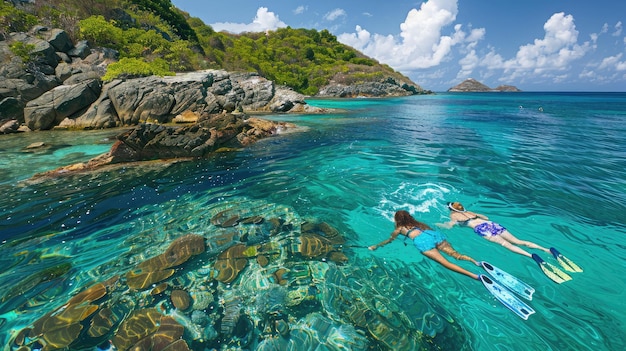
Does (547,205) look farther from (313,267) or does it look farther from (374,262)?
(313,267)

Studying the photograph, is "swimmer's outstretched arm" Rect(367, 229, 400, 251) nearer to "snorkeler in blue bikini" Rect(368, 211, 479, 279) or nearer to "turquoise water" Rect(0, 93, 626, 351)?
"snorkeler in blue bikini" Rect(368, 211, 479, 279)

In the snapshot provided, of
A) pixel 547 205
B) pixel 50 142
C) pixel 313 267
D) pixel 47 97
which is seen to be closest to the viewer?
pixel 313 267

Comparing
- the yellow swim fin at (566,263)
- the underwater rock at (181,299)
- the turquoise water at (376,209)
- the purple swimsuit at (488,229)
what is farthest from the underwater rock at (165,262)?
the yellow swim fin at (566,263)

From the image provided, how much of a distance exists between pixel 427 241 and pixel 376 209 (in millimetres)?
2534

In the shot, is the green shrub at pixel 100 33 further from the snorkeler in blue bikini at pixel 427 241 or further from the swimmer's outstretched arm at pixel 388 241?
the snorkeler in blue bikini at pixel 427 241

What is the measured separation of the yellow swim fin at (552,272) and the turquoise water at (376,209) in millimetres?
141

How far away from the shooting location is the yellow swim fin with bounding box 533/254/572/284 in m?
5.51

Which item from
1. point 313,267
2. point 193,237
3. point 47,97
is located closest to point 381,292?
point 313,267

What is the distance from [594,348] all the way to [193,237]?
8.29 meters

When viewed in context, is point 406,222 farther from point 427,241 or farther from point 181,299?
point 181,299

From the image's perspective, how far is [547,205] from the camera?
29.8ft

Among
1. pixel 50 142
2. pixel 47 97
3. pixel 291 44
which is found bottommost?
pixel 50 142

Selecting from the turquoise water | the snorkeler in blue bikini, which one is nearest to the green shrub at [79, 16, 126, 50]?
the turquoise water

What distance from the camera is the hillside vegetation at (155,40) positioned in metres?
29.4
